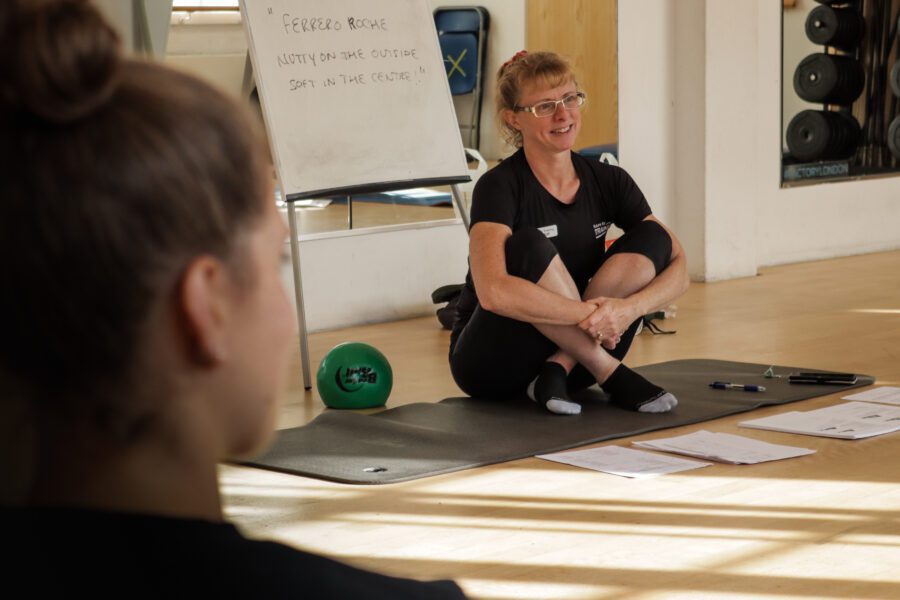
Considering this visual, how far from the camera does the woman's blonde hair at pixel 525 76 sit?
349 cm

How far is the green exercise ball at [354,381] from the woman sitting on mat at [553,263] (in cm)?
23

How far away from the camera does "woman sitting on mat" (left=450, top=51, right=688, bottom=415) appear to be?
336 cm

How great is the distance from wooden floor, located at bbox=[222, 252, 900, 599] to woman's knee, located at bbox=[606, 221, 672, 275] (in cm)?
48

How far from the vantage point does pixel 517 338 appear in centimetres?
351

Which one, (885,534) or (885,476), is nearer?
(885,534)

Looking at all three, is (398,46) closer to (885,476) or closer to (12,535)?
(885,476)

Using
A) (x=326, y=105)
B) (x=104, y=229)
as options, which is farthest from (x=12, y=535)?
(x=326, y=105)

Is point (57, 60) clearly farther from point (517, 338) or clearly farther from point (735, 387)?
point (735, 387)

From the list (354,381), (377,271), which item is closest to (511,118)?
(354,381)

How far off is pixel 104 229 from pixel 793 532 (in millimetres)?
2130

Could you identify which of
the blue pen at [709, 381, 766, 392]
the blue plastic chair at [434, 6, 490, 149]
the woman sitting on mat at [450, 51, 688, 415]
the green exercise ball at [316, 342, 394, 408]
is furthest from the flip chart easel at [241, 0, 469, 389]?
the blue plastic chair at [434, 6, 490, 149]

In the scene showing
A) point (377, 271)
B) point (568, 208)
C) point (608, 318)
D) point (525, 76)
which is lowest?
point (377, 271)

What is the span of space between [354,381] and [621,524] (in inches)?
53.3

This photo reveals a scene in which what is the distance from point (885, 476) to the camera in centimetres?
283
